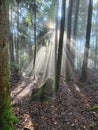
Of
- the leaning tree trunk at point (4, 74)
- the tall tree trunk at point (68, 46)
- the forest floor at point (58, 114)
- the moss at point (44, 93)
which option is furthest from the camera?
the tall tree trunk at point (68, 46)

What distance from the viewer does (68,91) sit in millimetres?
11055

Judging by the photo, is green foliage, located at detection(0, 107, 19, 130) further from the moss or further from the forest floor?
the moss

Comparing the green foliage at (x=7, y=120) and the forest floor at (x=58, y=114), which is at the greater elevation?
the green foliage at (x=7, y=120)

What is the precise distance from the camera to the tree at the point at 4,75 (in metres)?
4.42

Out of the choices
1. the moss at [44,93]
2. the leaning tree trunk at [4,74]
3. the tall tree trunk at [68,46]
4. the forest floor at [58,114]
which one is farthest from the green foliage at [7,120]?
the tall tree trunk at [68,46]

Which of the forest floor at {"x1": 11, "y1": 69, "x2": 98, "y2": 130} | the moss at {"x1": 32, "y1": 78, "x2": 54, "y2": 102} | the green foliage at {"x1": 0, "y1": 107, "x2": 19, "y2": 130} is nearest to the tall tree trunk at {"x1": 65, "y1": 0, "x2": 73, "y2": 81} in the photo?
the forest floor at {"x1": 11, "y1": 69, "x2": 98, "y2": 130}

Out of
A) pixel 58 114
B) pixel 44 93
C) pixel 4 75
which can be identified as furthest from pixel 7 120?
pixel 44 93

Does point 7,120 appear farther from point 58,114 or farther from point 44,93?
point 44,93

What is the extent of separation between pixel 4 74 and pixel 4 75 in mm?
25

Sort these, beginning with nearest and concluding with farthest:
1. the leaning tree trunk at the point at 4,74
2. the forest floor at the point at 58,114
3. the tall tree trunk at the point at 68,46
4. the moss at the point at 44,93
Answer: the leaning tree trunk at the point at 4,74
the forest floor at the point at 58,114
the moss at the point at 44,93
the tall tree trunk at the point at 68,46

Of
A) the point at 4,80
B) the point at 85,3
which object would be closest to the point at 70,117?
the point at 4,80

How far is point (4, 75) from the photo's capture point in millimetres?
4523

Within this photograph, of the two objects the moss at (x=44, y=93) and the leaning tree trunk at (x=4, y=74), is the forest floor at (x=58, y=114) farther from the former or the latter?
the leaning tree trunk at (x=4, y=74)

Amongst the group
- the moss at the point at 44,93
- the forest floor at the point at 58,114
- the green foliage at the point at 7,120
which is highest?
the green foliage at the point at 7,120
